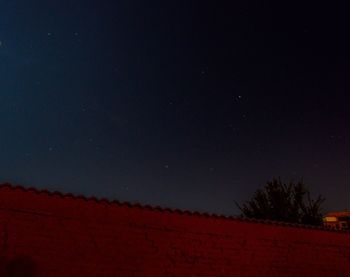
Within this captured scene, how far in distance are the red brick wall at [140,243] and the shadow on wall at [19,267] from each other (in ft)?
0.06

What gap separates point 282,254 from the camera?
41.7 feet

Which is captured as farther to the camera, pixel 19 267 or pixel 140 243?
pixel 140 243

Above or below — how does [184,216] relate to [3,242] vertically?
above

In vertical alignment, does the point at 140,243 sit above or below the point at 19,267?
above

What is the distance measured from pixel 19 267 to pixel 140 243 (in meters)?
2.68

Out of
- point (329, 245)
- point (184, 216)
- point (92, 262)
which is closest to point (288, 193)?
point (329, 245)

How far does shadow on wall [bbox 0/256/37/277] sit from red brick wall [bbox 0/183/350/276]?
2cm

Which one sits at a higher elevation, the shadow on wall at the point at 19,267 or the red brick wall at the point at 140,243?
the red brick wall at the point at 140,243

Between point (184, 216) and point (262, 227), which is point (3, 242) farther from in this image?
point (262, 227)

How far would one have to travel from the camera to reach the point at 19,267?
8.77 m

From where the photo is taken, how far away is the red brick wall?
908 centimetres

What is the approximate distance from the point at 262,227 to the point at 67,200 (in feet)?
17.8

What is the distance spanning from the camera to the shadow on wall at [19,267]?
8656 millimetres

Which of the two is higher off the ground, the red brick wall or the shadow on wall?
the red brick wall
